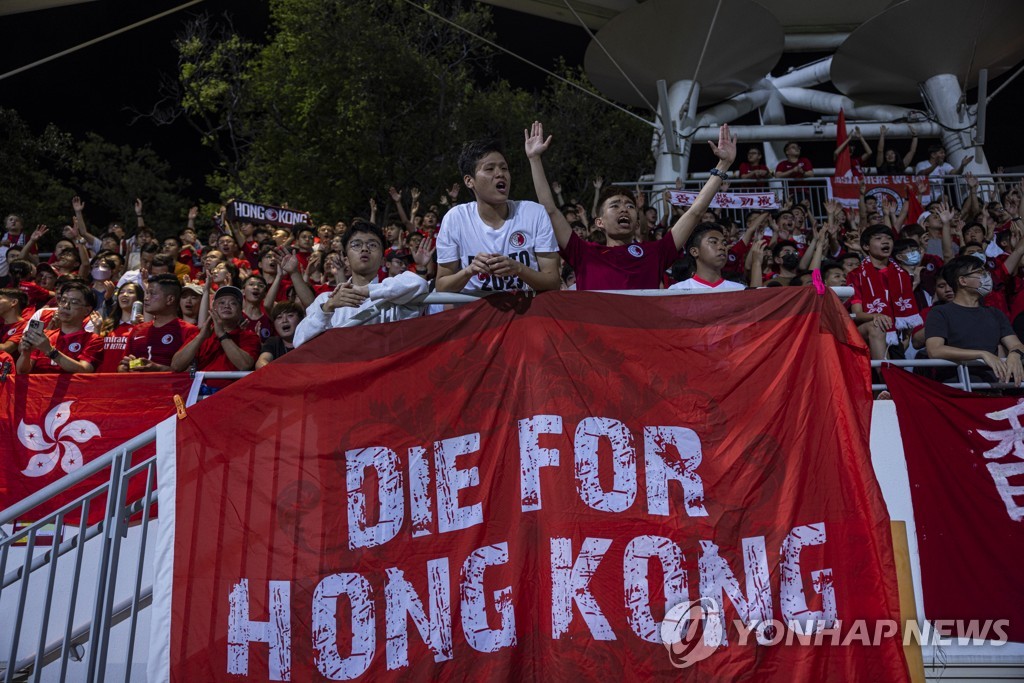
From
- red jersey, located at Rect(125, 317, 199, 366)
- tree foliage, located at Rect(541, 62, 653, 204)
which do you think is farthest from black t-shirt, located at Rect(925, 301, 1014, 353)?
tree foliage, located at Rect(541, 62, 653, 204)

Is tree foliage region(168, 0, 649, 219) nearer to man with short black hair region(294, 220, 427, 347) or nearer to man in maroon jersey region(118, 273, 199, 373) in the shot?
man in maroon jersey region(118, 273, 199, 373)

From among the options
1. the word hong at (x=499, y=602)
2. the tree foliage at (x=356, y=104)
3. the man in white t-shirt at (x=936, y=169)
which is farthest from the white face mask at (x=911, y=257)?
the tree foliage at (x=356, y=104)

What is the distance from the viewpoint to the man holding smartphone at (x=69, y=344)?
23.2 ft

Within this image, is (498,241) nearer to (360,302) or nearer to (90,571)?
(360,302)

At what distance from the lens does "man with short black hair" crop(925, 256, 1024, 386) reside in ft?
20.1

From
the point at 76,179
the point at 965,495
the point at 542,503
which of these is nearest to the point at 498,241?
the point at 542,503

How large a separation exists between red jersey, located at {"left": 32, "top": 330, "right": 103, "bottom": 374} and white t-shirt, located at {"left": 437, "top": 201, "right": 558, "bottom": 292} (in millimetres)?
3971

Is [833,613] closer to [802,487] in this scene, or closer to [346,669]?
[802,487]

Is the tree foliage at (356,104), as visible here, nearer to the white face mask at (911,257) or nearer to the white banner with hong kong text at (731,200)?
the white banner with hong kong text at (731,200)

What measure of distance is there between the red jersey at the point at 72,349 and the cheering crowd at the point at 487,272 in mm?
15

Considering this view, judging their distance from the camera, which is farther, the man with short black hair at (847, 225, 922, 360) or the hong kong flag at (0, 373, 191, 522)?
the man with short black hair at (847, 225, 922, 360)

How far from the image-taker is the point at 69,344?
7.59 m

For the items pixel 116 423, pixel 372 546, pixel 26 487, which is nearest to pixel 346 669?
pixel 372 546

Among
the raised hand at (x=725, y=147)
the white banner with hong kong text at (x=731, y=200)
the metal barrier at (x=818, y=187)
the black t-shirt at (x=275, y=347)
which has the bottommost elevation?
the black t-shirt at (x=275, y=347)
